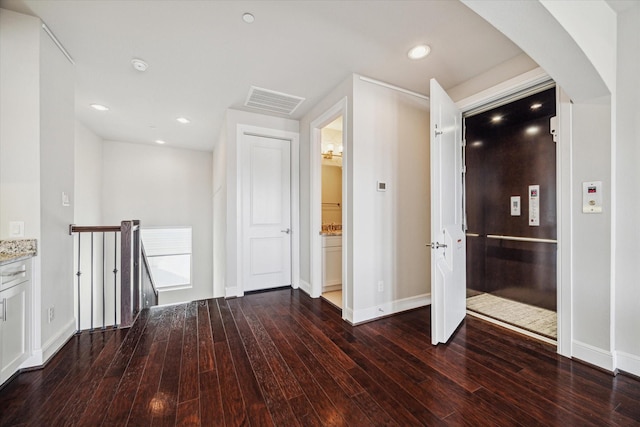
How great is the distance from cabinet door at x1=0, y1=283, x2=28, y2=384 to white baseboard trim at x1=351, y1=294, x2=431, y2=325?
99.9 inches

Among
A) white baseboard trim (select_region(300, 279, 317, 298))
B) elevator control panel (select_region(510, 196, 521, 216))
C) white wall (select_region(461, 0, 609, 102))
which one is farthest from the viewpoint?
white baseboard trim (select_region(300, 279, 317, 298))

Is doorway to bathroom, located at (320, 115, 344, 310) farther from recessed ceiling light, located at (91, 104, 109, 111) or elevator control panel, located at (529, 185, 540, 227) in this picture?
recessed ceiling light, located at (91, 104, 109, 111)

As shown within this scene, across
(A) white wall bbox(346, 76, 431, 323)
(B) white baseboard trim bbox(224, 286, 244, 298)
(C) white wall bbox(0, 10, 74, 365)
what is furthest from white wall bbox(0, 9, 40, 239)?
(A) white wall bbox(346, 76, 431, 323)

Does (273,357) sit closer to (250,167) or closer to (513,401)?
(513,401)

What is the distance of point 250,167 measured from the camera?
3814 mm

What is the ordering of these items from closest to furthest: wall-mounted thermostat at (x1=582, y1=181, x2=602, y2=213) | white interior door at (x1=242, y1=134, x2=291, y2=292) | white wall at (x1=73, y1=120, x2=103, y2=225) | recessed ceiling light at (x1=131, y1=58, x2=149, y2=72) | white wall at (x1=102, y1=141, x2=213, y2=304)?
wall-mounted thermostat at (x1=582, y1=181, x2=602, y2=213) → recessed ceiling light at (x1=131, y1=58, x2=149, y2=72) → white interior door at (x1=242, y1=134, x2=291, y2=292) → white wall at (x1=73, y1=120, x2=103, y2=225) → white wall at (x1=102, y1=141, x2=213, y2=304)

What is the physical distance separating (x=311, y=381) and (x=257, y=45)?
2.71 m

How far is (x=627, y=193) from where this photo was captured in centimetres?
179

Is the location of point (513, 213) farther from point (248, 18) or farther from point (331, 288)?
point (248, 18)

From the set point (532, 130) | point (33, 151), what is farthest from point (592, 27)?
point (33, 151)

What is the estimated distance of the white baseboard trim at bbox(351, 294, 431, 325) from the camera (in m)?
2.72

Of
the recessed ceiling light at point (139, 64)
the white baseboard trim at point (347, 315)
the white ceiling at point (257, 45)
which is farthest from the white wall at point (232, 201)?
the white baseboard trim at point (347, 315)

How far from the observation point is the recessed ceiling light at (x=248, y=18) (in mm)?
1936

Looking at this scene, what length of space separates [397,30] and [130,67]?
2.59m
